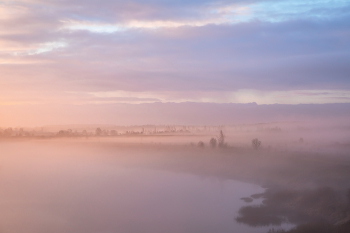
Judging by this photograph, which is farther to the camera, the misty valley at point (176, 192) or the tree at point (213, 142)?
the tree at point (213, 142)

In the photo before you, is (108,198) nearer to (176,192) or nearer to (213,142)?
(176,192)

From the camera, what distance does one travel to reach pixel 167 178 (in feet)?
285

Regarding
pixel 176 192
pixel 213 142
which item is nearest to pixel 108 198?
pixel 176 192

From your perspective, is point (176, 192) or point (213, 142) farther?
point (213, 142)

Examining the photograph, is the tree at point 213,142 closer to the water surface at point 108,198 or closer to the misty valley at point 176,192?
the misty valley at point 176,192

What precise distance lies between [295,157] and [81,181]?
2490 inches

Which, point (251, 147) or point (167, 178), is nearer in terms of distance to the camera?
point (167, 178)

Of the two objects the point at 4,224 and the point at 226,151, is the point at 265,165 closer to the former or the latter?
the point at 226,151

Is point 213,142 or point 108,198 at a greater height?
point 213,142

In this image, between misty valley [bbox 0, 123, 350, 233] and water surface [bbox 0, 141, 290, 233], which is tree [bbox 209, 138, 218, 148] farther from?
water surface [bbox 0, 141, 290, 233]

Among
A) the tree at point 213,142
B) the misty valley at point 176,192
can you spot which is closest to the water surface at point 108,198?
the misty valley at point 176,192

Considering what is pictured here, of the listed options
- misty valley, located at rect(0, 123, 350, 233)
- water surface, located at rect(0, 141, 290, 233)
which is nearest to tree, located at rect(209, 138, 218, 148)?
misty valley, located at rect(0, 123, 350, 233)

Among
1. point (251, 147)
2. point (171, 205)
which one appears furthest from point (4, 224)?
point (251, 147)

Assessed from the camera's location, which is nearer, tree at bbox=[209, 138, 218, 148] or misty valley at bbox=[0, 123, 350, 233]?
misty valley at bbox=[0, 123, 350, 233]
